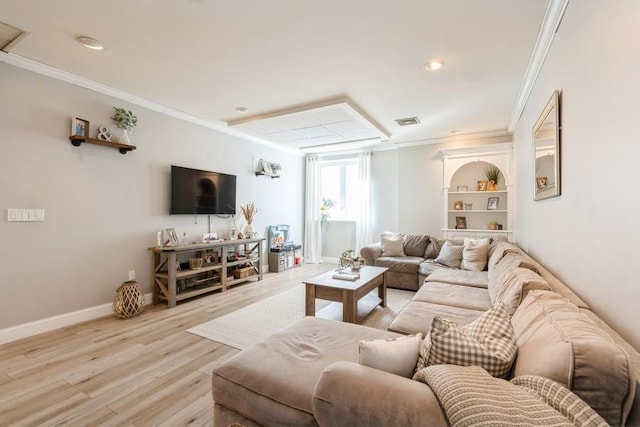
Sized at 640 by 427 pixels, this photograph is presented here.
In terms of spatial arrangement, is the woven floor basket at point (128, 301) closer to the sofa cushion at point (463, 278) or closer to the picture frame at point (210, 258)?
the picture frame at point (210, 258)

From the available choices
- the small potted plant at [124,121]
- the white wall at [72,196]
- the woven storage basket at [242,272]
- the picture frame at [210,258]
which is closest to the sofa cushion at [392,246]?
the woven storage basket at [242,272]

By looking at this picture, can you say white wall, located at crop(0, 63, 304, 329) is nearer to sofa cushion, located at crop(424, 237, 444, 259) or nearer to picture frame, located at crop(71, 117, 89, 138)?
picture frame, located at crop(71, 117, 89, 138)

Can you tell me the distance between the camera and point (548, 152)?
7.35 feet

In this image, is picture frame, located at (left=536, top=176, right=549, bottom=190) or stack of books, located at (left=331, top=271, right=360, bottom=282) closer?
picture frame, located at (left=536, top=176, right=549, bottom=190)

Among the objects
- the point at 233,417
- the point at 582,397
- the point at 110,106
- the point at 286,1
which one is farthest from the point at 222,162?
the point at 582,397

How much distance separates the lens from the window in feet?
21.9

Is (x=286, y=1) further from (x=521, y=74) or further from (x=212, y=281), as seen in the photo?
(x=212, y=281)

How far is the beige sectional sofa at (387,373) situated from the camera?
2.63ft

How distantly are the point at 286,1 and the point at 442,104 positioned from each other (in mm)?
2522

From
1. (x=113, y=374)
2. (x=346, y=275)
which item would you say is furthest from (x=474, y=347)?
(x=113, y=374)

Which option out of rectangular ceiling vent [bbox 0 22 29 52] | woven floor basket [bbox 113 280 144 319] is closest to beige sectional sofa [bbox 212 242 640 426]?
woven floor basket [bbox 113 280 144 319]


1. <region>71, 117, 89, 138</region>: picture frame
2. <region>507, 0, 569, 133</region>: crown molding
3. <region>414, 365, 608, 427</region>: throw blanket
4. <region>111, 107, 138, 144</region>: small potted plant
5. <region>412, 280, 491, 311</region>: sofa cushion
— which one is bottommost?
<region>412, 280, 491, 311</region>: sofa cushion

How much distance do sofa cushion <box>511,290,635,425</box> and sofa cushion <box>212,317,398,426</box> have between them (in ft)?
2.58

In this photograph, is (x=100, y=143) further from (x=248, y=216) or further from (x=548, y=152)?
(x=548, y=152)
